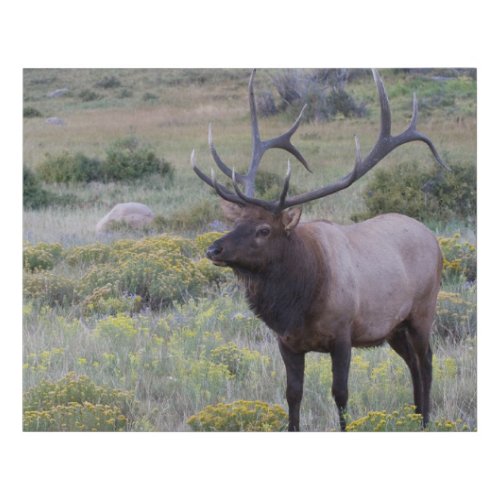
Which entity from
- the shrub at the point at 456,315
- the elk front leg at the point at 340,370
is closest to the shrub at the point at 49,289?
the elk front leg at the point at 340,370

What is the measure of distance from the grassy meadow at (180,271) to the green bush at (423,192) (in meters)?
0.07

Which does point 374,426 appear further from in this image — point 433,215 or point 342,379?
point 433,215

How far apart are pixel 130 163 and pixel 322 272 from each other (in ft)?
12.5

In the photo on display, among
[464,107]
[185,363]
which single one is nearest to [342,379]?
[185,363]

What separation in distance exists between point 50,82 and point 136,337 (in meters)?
1.92

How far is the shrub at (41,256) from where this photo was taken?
745 centimetres

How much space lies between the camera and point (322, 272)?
5391 mm

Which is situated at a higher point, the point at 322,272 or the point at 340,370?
the point at 322,272

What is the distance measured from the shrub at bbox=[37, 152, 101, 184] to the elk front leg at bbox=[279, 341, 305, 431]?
132 inches

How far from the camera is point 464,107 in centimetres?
746

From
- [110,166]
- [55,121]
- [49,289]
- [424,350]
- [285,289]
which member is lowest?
[424,350]

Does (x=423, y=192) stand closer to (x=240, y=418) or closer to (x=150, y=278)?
(x=150, y=278)

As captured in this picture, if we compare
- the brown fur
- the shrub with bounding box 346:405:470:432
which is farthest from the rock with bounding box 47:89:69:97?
the shrub with bounding box 346:405:470:432

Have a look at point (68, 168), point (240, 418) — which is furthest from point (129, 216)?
point (240, 418)
